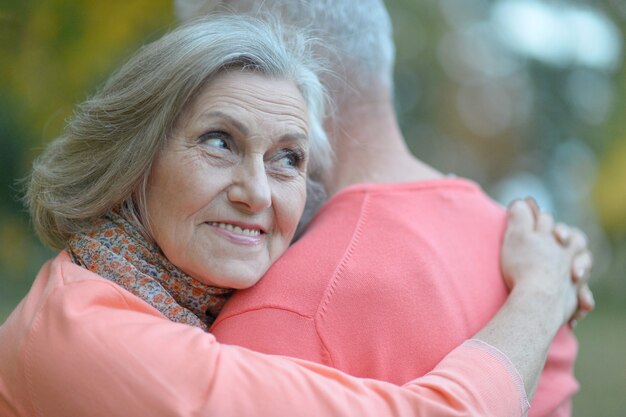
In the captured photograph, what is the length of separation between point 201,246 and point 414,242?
567mm

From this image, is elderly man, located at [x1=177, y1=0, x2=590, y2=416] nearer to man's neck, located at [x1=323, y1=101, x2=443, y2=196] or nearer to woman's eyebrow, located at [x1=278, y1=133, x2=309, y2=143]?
man's neck, located at [x1=323, y1=101, x2=443, y2=196]

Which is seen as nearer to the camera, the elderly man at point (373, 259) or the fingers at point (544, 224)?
the elderly man at point (373, 259)

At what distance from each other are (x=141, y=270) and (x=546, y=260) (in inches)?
46.2

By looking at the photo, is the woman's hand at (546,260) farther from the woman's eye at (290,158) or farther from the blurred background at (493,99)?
the blurred background at (493,99)

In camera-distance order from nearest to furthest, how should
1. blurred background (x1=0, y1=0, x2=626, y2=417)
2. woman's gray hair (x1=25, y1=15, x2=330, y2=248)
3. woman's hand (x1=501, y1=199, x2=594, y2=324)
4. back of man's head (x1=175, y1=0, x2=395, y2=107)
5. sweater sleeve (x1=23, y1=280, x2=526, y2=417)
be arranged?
1. sweater sleeve (x1=23, y1=280, x2=526, y2=417)
2. woman's gray hair (x1=25, y1=15, x2=330, y2=248)
3. woman's hand (x1=501, y1=199, x2=594, y2=324)
4. back of man's head (x1=175, y1=0, x2=395, y2=107)
5. blurred background (x1=0, y1=0, x2=626, y2=417)

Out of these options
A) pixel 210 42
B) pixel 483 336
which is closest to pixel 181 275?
pixel 210 42

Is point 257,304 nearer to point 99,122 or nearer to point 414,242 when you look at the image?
point 414,242

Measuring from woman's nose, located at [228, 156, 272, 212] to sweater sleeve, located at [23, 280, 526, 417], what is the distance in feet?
1.20

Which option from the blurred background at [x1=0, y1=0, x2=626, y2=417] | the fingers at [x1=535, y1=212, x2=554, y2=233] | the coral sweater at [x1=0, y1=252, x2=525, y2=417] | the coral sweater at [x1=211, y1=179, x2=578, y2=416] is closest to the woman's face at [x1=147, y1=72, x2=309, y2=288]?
the coral sweater at [x1=211, y1=179, x2=578, y2=416]

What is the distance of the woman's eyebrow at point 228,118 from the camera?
75.3 inches

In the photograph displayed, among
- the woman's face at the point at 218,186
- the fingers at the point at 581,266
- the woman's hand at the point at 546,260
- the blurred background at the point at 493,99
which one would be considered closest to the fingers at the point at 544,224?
the woman's hand at the point at 546,260

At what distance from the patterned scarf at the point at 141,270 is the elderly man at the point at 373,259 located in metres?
0.08

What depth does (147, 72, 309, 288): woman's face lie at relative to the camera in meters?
1.91

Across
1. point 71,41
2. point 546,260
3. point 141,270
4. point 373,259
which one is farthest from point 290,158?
point 71,41
